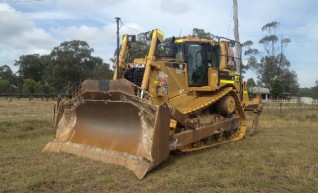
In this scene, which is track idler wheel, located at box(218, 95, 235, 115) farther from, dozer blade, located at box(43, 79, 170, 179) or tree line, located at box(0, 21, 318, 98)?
tree line, located at box(0, 21, 318, 98)

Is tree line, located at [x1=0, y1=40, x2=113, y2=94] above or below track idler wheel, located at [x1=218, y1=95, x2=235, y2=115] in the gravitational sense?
above

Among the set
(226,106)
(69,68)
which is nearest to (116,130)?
(226,106)

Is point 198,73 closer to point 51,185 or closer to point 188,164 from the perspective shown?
point 188,164

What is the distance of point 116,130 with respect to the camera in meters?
8.55

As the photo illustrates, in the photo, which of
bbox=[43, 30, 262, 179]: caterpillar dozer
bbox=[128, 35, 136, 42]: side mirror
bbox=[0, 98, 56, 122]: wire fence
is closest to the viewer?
bbox=[43, 30, 262, 179]: caterpillar dozer

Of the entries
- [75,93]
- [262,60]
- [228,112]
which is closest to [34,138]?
[75,93]

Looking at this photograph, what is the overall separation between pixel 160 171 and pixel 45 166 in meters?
2.20

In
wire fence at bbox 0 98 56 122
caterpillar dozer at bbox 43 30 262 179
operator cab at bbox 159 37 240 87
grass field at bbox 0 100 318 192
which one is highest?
operator cab at bbox 159 37 240 87

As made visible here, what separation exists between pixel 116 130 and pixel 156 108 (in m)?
1.38

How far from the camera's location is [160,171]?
746cm

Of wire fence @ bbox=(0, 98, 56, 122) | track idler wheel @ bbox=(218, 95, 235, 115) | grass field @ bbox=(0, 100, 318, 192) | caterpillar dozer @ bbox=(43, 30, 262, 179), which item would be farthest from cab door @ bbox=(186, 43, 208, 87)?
wire fence @ bbox=(0, 98, 56, 122)

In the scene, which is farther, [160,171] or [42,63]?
[42,63]

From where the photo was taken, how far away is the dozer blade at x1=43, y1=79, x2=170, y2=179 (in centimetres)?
752

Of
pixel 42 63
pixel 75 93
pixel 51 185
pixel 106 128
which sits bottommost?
pixel 51 185
